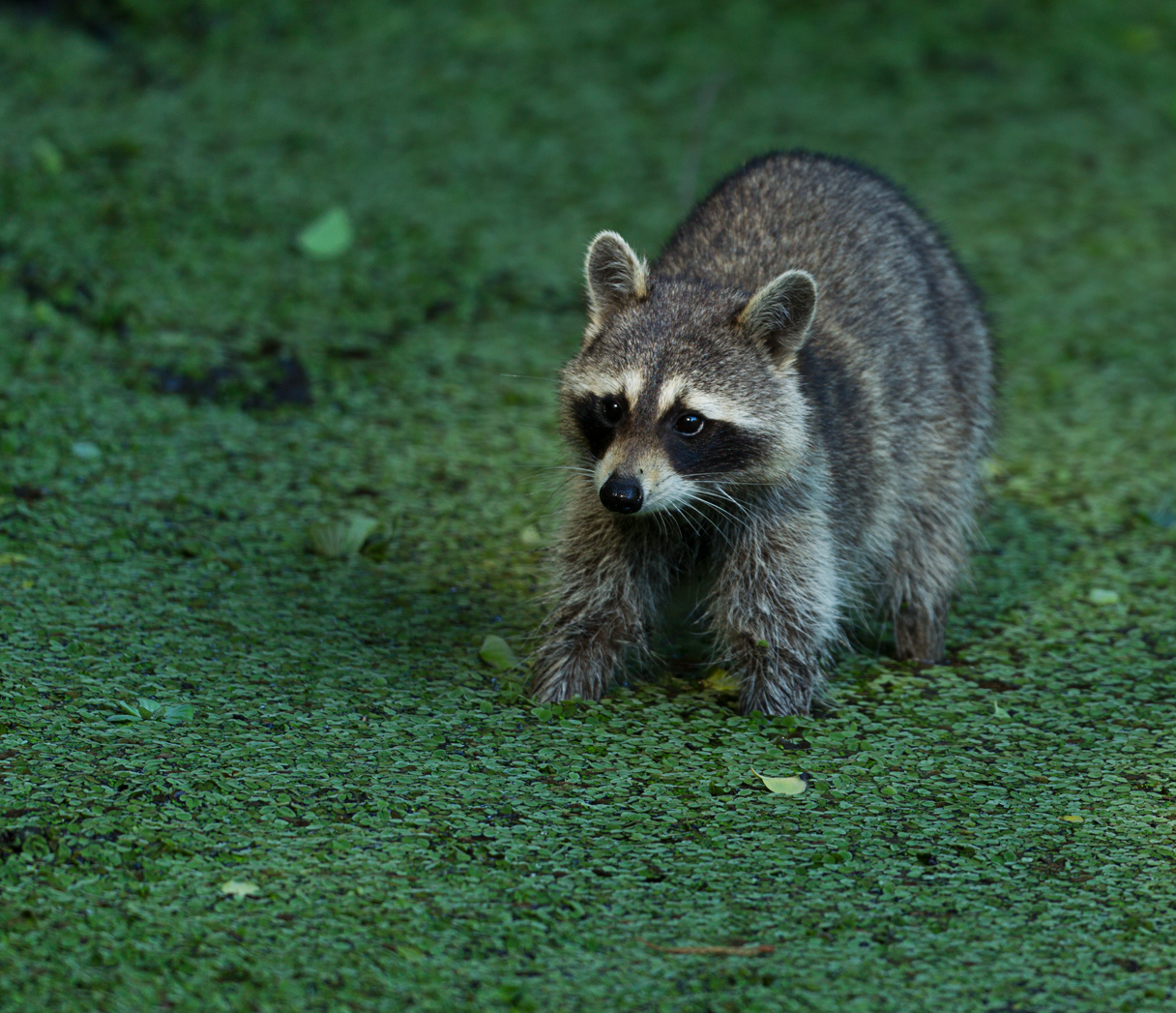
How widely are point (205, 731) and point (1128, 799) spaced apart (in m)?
2.06

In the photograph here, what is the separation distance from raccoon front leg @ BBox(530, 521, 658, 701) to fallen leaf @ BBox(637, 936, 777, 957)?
106cm

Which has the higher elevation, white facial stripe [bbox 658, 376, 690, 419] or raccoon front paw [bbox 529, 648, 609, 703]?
white facial stripe [bbox 658, 376, 690, 419]

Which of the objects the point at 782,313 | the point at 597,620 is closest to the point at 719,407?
the point at 782,313

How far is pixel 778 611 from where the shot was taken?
11.8ft

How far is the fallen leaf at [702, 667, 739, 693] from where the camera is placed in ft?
12.3

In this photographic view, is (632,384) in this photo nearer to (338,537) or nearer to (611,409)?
(611,409)

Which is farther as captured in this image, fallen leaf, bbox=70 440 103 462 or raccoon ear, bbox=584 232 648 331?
fallen leaf, bbox=70 440 103 462

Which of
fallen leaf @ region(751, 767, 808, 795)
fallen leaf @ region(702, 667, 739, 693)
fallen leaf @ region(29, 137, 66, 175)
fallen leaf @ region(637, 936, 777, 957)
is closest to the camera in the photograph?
fallen leaf @ region(637, 936, 777, 957)

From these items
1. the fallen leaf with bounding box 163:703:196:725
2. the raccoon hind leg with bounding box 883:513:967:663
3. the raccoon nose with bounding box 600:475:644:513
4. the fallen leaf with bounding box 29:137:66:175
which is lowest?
the fallen leaf with bounding box 163:703:196:725

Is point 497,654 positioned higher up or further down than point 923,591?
further down

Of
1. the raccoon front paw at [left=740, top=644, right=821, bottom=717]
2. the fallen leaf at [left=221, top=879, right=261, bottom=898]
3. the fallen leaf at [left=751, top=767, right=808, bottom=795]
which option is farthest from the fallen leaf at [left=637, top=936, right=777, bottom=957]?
the raccoon front paw at [left=740, top=644, right=821, bottom=717]

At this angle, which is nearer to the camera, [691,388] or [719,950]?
[719,950]

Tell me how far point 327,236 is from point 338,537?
2452 mm

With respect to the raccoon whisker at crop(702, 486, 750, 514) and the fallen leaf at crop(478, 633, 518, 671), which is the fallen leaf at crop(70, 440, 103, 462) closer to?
the fallen leaf at crop(478, 633, 518, 671)
